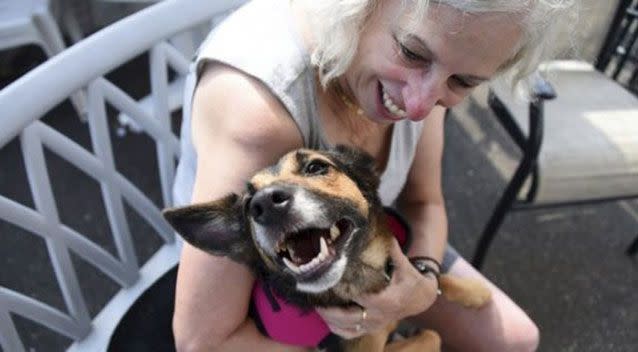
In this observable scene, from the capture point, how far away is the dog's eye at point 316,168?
0.89m

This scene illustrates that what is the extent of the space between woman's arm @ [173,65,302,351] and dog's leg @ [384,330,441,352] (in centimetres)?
40

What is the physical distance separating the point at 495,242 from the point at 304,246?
4.79 ft

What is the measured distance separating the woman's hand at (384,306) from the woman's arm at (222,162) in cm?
18

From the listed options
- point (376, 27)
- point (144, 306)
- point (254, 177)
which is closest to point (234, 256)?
point (254, 177)

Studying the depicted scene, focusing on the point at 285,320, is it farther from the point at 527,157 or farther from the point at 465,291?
the point at 527,157

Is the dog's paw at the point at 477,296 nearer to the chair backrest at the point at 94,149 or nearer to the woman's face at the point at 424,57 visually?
the woman's face at the point at 424,57

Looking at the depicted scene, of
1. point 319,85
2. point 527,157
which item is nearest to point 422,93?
point 319,85

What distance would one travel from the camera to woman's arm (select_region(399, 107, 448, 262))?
1.23 meters

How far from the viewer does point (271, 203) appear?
31.2 inches

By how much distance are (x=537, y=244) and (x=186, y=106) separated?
5.41 ft

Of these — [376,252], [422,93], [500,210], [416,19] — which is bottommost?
[500,210]

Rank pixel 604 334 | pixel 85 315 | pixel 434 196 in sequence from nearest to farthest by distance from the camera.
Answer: pixel 85 315 < pixel 434 196 < pixel 604 334

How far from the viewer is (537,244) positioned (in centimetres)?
217

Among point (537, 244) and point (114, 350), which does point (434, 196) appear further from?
point (537, 244)
